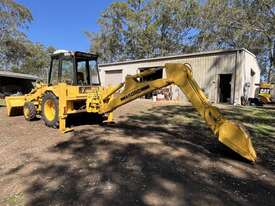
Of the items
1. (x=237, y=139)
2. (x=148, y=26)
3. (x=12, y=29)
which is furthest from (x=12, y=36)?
(x=237, y=139)

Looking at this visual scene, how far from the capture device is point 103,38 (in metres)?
39.4

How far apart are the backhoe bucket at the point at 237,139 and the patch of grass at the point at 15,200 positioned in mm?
3330

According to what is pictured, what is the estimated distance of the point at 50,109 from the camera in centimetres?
819

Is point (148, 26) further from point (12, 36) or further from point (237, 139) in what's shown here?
point (237, 139)

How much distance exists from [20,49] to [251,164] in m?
32.6

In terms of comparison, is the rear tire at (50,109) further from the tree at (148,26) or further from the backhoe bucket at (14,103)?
the tree at (148,26)

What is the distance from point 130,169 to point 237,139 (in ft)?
6.30

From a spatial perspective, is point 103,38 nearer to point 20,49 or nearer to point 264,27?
point 20,49

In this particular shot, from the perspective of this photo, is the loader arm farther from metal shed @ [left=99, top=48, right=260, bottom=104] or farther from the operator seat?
metal shed @ [left=99, top=48, right=260, bottom=104]

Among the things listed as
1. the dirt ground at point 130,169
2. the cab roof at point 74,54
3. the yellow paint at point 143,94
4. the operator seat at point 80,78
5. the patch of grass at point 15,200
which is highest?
the cab roof at point 74,54

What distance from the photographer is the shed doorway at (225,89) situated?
55.2 feet

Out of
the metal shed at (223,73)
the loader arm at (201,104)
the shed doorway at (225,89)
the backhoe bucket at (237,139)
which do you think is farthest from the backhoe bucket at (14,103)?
the shed doorway at (225,89)

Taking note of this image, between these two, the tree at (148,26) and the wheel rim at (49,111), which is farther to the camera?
the tree at (148,26)

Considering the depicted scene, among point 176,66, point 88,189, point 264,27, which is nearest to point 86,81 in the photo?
point 176,66
